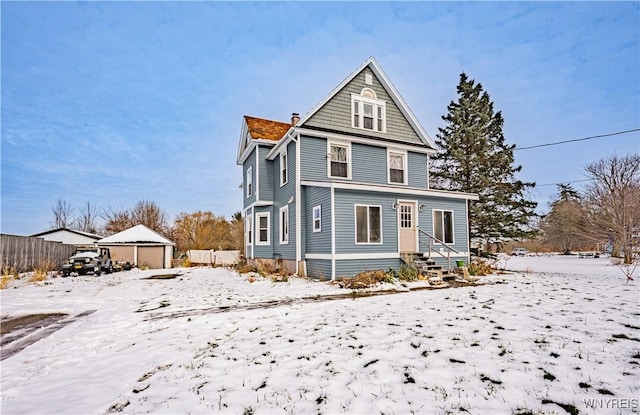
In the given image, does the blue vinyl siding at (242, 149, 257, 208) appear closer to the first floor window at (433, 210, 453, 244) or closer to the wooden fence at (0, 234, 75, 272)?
the first floor window at (433, 210, 453, 244)

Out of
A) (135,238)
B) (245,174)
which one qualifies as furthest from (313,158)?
(135,238)

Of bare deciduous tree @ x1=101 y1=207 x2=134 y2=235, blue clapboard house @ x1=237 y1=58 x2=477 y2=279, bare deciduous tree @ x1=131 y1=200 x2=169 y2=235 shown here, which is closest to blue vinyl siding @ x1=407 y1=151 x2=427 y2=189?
blue clapboard house @ x1=237 y1=58 x2=477 y2=279

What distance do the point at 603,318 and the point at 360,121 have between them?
487 inches

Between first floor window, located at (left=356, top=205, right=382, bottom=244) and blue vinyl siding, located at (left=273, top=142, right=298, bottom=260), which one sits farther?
blue vinyl siding, located at (left=273, top=142, right=298, bottom=260)

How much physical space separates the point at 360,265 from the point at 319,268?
170 centimetres

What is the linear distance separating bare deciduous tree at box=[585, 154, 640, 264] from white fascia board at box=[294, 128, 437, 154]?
16577 millimetres

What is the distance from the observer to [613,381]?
3.36m

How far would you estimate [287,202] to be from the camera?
1562cm

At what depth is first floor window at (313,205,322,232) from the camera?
44.2ft

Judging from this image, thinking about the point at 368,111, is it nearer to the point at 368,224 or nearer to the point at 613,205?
the point at 368,224

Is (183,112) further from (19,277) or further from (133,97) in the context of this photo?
(19,277)

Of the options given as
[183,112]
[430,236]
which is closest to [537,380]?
[430,236]

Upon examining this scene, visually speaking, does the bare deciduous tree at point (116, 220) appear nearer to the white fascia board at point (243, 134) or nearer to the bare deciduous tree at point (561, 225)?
the white fascia board at point (243, 134)

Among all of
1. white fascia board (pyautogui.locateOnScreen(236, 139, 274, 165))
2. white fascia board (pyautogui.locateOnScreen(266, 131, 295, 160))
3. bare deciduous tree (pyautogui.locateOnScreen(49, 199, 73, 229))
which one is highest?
white fascia board (pyautogui.locateOnScreen(236, 139, 274, 165))
